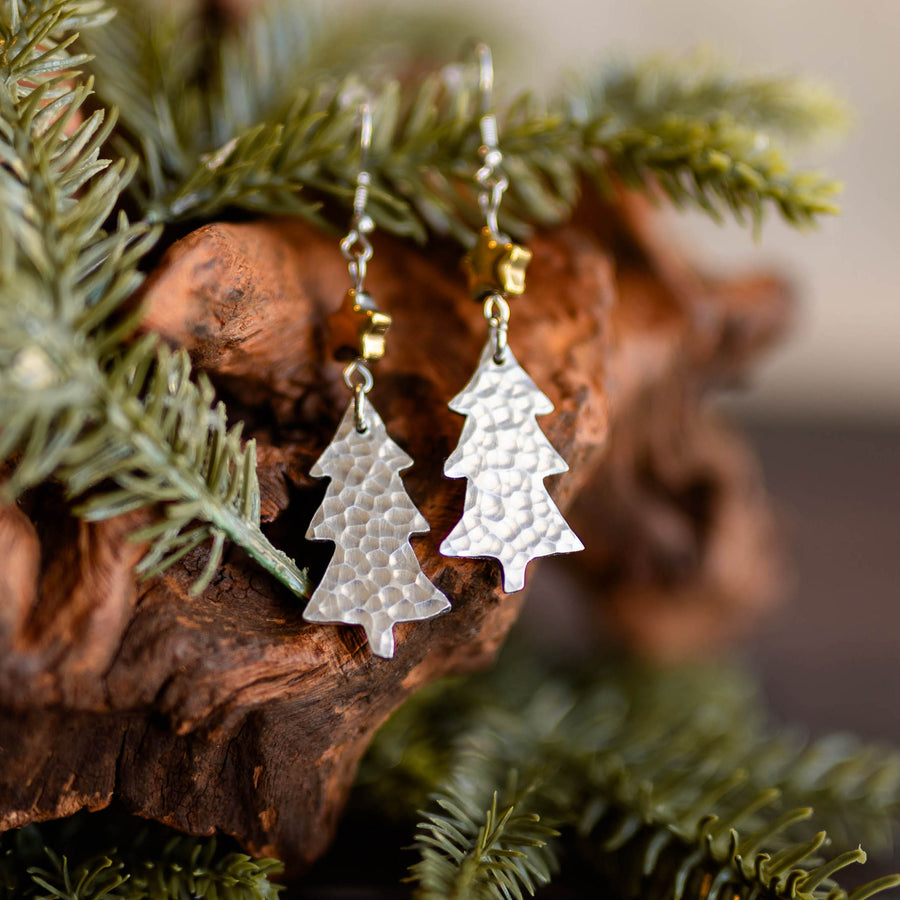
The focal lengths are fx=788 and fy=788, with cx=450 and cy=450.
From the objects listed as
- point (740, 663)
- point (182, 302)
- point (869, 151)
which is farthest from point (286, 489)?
point (869, 151)

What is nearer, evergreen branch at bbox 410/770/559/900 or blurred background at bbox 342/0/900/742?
evergreen branch at bbox 410/770/559/900

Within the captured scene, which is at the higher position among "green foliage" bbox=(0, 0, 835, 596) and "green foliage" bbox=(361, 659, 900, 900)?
"green foliage" bbox=(0, 0, 835, 596)

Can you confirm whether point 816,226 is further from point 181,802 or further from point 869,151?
point 869,151

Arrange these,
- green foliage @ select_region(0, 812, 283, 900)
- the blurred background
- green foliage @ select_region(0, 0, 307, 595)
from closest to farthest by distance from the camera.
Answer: green foliage @ select_region(0, 0, 307, 595), green foliage @ select_region(0, 812, 283, 900), the blurred background

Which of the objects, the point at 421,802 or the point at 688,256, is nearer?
the point at 421,802

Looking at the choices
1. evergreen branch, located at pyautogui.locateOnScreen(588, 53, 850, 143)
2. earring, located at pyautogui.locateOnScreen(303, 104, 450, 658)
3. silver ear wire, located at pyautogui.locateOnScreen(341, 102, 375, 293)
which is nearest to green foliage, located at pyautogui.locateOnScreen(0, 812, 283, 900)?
earring, located at pyautogui.locateOnScreen(303, 104, 450, 658)

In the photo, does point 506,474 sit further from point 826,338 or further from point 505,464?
point 826,338

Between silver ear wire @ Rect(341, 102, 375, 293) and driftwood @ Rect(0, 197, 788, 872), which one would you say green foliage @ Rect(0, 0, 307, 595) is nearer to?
driftwood @ Rect(0, 197, 788, 872)

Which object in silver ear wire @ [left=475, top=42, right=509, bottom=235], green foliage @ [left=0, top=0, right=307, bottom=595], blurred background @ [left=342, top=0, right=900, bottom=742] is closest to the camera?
green foliage @ [left=0, top=0, right=307, bottom=595]
